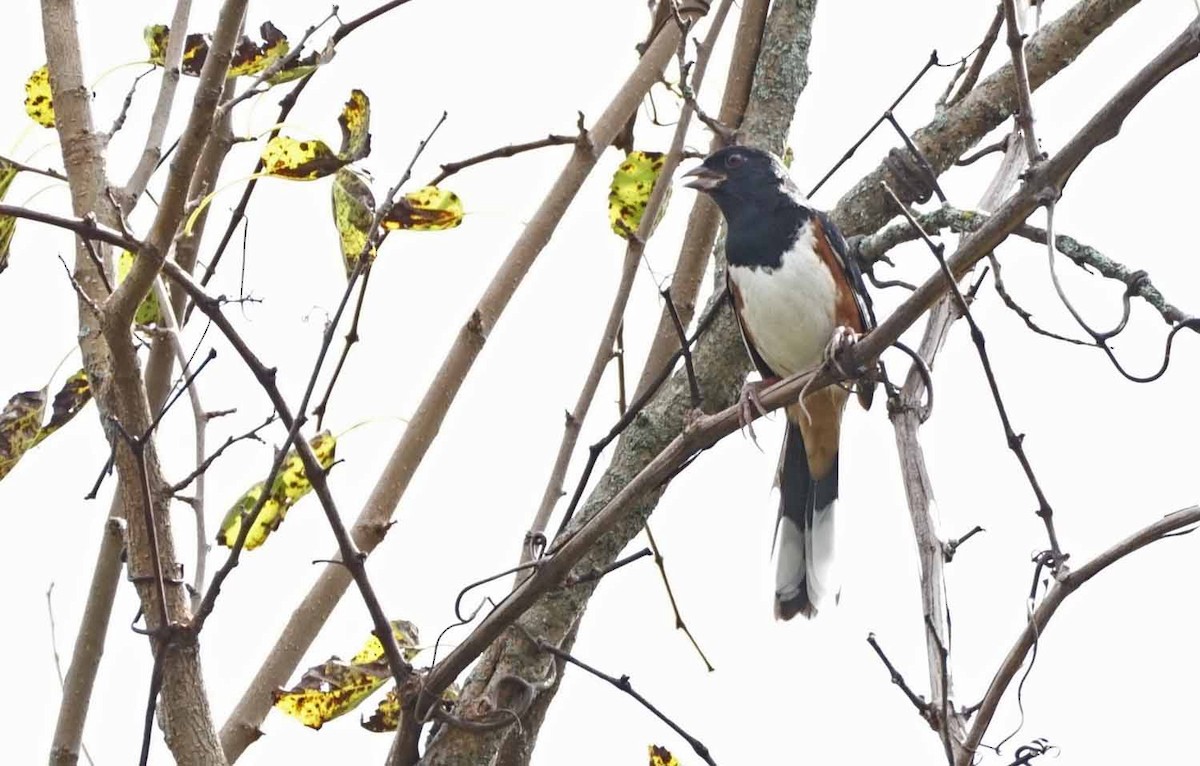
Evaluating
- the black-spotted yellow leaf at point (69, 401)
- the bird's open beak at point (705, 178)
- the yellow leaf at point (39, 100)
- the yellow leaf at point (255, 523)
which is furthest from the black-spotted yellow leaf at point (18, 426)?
the bird's open beak at point (705, 178)

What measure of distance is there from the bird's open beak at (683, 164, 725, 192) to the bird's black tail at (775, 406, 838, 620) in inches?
25.7

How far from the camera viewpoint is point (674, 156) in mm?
2902

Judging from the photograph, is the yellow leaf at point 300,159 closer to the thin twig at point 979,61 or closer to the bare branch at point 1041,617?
the bare branch at point 1041,617

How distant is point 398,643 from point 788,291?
156 centimetres

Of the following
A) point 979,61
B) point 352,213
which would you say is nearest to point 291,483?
point 352,213

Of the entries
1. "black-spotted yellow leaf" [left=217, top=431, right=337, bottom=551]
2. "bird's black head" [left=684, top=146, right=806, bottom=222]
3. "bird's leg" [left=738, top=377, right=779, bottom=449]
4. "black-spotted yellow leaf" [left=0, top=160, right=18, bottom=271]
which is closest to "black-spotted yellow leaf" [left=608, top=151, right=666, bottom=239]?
"bird's leg" [left=738, top=377, right=779, bottom=449]

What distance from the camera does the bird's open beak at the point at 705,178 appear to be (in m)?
3.74

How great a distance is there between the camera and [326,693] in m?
2.48

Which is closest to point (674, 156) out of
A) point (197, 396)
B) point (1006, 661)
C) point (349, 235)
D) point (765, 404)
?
point (765, 404)

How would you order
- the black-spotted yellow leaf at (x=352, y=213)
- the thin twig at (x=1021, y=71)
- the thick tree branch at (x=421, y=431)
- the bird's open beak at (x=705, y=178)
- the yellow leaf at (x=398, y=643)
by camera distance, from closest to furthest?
the thin twig at (x=1021, y=71)
the black-spotted yellow leaf at (x=352, y=213)
the yellow leaf at (x=398, y=643)
the thick tree branch at (x=421, y=431)
the bird's open beak at (x=705, y=178)

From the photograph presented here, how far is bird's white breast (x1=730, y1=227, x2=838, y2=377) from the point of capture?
3627 mm

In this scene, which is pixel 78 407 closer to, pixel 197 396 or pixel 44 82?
pixel 197 396

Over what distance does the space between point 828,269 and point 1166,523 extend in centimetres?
171

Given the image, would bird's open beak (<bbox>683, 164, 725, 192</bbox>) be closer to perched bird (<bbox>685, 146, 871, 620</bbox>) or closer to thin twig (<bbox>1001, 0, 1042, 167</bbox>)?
perched bird (<bbox>685, 146, 871, 620</bbox>)
